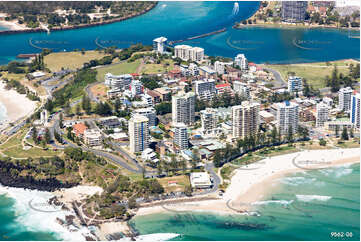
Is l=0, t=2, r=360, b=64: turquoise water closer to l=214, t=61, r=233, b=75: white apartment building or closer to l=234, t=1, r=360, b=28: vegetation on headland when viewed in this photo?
l=234, t=1, r=360, b=28: vegetation on headland

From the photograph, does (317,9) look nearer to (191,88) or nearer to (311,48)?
(311,48)

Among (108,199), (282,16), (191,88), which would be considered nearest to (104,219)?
(108,199)

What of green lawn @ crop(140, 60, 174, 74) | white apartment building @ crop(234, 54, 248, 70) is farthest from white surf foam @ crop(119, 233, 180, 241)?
white apartment building @ crop(234, 54, 248, 70)

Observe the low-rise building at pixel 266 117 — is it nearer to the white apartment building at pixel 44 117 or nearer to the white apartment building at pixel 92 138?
the white apartment building at pixel 92 138

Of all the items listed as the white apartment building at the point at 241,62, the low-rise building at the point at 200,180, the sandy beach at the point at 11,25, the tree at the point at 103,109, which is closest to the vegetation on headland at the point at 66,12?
the sandy beach at the point at 11,25

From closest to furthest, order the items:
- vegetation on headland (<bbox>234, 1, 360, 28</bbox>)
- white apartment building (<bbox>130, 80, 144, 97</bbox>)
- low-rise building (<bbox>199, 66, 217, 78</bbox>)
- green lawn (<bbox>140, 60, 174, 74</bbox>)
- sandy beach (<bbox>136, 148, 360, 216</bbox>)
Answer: sandy beach (<bbox>136, 148, 360, 216</bbox>), white apartment building (<bbox>130, 80, 144, 97</bbox>), low-rise building (<bbox>199, 66, 217, 78</bbox>), green lawn (<bbox>140, 60, 174, 74</bbox>), vegetation on headland (<bbox>234, 1, 360, 28</bbox>)

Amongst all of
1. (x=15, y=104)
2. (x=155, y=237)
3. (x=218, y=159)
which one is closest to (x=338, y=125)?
(x=218, y=159)
